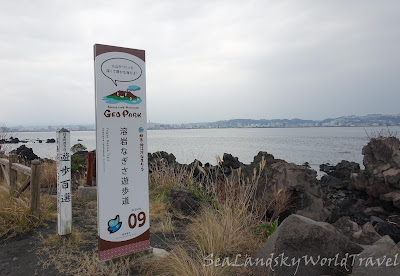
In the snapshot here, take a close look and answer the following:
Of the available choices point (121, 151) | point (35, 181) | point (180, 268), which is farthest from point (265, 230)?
point (35, 181)

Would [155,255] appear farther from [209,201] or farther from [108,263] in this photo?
[209,201]

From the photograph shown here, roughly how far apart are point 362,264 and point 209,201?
4.45 metres

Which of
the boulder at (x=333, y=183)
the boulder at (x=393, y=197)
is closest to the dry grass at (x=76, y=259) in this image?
the boulder at (x=393, y=197)

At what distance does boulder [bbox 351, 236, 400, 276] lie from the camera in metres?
3.00

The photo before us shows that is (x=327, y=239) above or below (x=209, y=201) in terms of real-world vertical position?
above

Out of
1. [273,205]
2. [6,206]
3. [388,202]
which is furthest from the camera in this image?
[388,202]

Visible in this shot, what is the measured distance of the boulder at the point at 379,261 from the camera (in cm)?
300

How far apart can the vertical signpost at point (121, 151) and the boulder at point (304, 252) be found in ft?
6.12

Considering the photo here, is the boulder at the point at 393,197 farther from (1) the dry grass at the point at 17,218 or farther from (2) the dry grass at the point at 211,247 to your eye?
(1) the dry grass at the point at 17,218

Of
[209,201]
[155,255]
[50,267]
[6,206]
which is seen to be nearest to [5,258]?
[50,267]

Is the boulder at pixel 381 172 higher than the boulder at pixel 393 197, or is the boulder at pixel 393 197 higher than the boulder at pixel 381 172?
the boulder at pixel 381 172

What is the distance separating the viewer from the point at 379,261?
3.11 metres

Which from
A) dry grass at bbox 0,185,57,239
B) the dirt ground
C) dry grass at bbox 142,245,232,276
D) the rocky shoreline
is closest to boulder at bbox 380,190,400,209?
the rocky shoreline

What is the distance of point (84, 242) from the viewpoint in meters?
5.41
